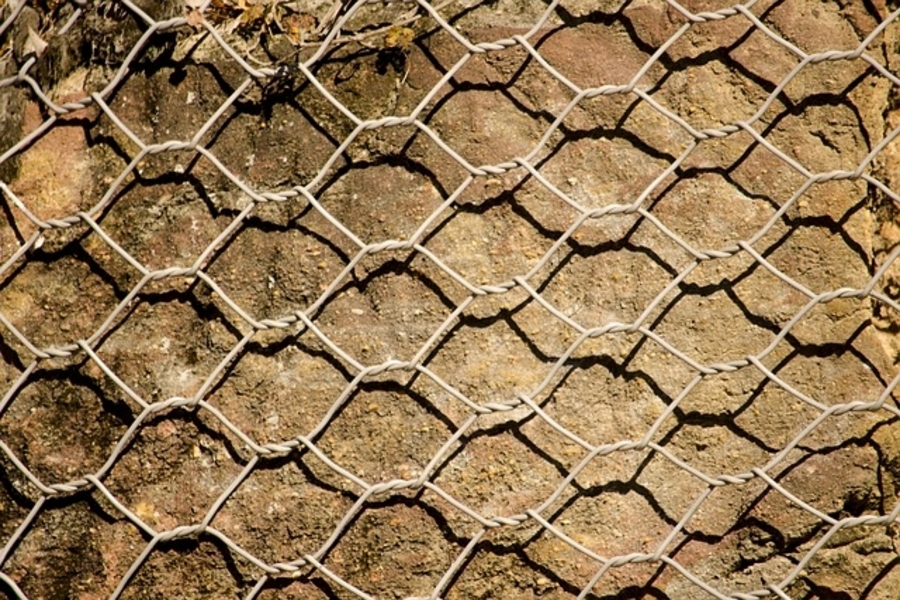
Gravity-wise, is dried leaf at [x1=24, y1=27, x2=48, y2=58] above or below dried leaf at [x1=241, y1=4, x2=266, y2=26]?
below

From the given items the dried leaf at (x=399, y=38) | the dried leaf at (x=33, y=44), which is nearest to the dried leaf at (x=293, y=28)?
the dried leaf at (x=399, y=38)

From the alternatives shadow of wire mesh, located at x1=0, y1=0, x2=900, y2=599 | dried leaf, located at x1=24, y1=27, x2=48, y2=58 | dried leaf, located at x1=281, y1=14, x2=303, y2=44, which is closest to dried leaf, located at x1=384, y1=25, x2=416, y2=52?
shadow of wire mesh, located at x1=0, y1=0, x2=900, y2=599

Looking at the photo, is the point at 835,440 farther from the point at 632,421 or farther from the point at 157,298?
the point at 157,298

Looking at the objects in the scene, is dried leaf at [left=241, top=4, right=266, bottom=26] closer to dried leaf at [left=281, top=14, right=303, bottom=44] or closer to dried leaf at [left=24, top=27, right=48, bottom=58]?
dried leaf at [left=281, top=14, right=303, bottom=44]

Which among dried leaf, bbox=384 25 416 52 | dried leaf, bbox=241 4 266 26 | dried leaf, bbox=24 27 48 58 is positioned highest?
dried leaf, bbox=384 25 416 52

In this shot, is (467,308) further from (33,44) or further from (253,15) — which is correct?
(33,44)

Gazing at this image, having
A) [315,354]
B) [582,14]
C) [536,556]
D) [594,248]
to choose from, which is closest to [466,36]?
[582,14]

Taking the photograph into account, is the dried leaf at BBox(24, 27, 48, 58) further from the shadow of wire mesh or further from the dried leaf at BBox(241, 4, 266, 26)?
the dried leaf at BBox(241, 4, 266, 26)

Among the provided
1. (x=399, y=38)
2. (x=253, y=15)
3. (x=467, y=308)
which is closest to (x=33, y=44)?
(x=253, y=15)

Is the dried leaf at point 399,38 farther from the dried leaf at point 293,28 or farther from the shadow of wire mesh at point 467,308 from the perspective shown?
the dried leaf at point 293,28

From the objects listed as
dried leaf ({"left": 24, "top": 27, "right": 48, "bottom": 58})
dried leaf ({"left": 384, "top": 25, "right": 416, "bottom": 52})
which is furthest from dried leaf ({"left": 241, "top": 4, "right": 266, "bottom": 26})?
dried leaf ({"left": 24, "top": 27, "right": 48, "bottom": 58})
